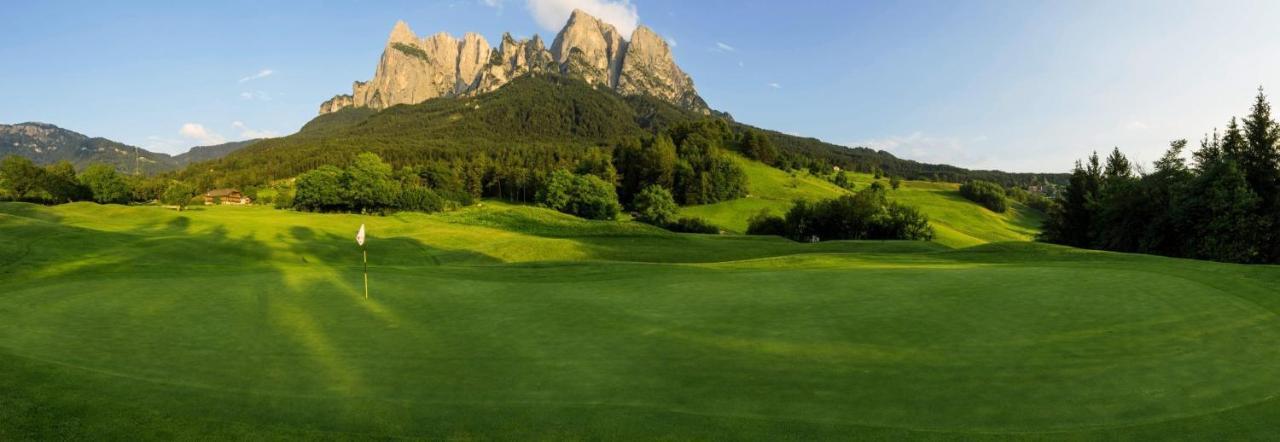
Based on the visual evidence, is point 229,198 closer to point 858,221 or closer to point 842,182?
point 858,221

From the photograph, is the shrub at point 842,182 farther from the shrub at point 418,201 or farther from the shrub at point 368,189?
the shrub at point 368,189

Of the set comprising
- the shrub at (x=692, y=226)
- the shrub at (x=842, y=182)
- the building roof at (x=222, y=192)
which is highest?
the shrub at (x=842, y=182)

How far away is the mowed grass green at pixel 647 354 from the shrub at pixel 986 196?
14686cm

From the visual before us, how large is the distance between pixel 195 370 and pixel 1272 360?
17.7 m

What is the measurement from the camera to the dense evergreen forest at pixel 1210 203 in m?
40.1

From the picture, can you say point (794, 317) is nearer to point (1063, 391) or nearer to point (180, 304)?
point (1063, 391)

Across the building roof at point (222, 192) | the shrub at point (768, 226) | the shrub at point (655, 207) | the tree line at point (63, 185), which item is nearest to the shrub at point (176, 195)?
the tree line at point (63, 185)

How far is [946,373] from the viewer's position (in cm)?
946

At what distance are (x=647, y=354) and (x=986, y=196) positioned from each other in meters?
165

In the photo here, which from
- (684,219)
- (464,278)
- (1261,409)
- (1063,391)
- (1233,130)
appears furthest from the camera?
(684,219)

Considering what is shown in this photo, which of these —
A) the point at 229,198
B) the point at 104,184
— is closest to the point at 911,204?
the point at 104,184

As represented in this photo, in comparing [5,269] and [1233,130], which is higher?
[1233,130]

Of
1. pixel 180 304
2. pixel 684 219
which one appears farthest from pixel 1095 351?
pixel 684 219

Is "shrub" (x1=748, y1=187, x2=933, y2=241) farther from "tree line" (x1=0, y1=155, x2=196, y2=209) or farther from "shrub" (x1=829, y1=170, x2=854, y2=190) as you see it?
"tree line" (x1=0, y1=155, x2=196, y2=209)
